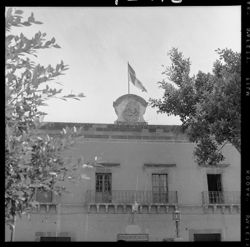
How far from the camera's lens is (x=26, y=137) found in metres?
5.57

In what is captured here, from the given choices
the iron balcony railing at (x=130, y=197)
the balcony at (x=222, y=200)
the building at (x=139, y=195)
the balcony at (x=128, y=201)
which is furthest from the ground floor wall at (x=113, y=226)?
the iron balcony railing at (x=130, y=197)

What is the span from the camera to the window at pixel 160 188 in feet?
65.1

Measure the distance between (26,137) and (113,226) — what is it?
14.5 meters

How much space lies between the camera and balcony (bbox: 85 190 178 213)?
19.3 m

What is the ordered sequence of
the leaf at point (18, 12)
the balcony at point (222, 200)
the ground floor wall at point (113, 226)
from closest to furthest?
the leaf at point (18, 12), the ground floor wall at point (113, 226), the balcony at point (222, 200)

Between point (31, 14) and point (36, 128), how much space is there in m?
1.73

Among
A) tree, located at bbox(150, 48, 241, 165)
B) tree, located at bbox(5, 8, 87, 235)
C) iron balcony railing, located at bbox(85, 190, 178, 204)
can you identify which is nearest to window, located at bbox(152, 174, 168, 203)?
iron balcony railing, located at bbox(85, 190, 178, 204)

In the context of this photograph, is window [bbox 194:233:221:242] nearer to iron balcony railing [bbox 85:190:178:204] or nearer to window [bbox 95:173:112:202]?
iron balcony railing [bbox 85:190:178:204]

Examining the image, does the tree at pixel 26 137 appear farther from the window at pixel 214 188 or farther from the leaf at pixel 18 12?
the window at pixel 214 188

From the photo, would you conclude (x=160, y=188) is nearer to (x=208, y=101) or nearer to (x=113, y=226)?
(x=113, y=226)

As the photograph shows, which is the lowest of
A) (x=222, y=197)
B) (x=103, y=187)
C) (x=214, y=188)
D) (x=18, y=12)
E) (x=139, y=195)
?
(x=222, y=197)

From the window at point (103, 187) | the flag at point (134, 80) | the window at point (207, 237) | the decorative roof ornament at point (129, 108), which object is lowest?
the window at point (207, 237)

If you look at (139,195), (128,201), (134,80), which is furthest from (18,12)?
(134,80)
